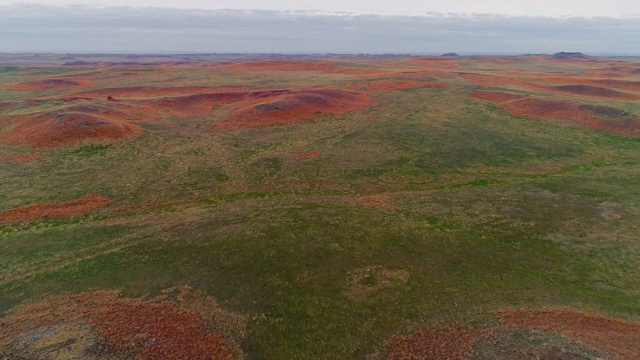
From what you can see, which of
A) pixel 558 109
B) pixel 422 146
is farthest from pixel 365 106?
pixel 558 109

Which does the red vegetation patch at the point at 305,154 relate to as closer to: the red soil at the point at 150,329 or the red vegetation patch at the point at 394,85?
the red soil at the point at 150,329

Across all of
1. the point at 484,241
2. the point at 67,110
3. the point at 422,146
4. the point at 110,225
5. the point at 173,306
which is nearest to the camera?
the point at 173,306

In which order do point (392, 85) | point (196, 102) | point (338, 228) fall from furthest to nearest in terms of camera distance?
point (392, 85) < point (196, 102) < point (338, 228)

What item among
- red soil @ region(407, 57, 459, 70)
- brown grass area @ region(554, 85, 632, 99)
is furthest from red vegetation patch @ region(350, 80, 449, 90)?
red soil @ region(407, 57, 459, 70)

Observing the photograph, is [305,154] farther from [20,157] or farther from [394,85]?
[394,85]

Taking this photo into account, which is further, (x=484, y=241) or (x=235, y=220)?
(x=235, y=220)

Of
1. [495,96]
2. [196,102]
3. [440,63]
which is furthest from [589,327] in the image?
[440,63]

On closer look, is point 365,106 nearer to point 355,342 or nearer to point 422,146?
point 422,146

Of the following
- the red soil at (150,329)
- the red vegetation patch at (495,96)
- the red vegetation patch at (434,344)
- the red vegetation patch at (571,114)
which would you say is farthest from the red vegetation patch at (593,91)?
the red soil at (150,329)
